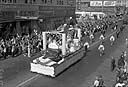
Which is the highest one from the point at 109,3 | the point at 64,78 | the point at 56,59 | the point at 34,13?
the point at 109,3

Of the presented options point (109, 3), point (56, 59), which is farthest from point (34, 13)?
point (109, 3)

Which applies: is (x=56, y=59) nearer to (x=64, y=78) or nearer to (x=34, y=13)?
(x=64, y=78)

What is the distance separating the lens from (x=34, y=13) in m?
35.0

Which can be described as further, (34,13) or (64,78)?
(34,13)

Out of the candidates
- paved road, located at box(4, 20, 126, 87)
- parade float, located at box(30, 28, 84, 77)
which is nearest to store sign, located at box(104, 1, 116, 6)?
parade float, located at box(30, 28, 84, 77)

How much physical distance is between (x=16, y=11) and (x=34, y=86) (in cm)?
1879

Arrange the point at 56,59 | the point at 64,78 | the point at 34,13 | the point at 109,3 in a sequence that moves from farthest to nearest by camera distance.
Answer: the point at 109,3 < the point at 34,13 < the point at 56,59 < the point at 64,78

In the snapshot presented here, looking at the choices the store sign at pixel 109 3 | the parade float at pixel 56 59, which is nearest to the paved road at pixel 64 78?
the parade float at pixel 56 59

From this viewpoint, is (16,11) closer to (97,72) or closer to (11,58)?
(11,58)

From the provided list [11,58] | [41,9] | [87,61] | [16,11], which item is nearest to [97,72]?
[87,61]

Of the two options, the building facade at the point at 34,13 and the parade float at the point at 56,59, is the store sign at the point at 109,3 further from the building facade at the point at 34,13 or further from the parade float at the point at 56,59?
the parade float at the point at 56,59

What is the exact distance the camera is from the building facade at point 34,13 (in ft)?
93.2

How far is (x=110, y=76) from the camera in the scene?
15.6 metres

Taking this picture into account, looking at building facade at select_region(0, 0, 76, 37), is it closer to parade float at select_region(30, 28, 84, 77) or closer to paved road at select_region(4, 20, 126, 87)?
parade float at select_region(30, 28, 84, 77)
